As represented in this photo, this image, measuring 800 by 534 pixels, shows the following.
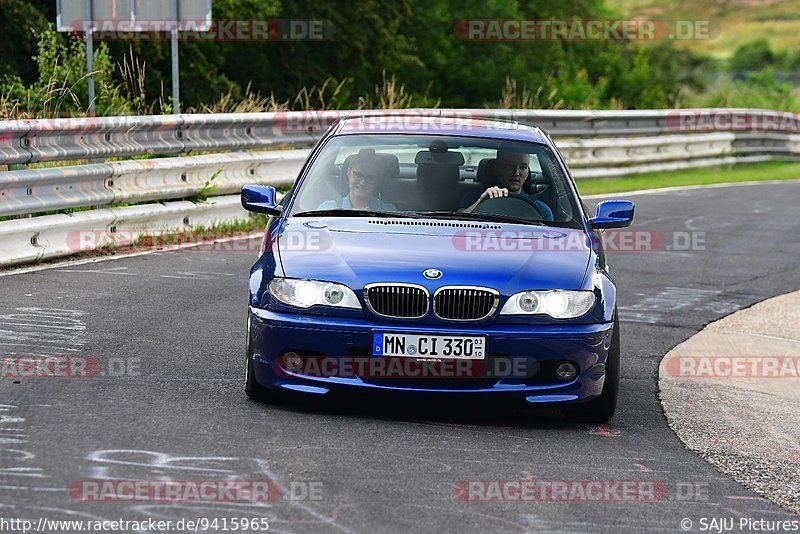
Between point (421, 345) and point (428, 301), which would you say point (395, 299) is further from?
point (421, 345)

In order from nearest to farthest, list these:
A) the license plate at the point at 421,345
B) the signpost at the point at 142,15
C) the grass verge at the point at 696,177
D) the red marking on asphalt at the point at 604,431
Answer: the license plate at the point at 421,345
the red marking on asphalt at the point at 604,431
the signpost at the point at 142,15
the grass verge at the point at 696,177

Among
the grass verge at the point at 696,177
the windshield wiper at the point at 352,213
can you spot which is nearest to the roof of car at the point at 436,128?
the windshield wiper at the point at 352,213

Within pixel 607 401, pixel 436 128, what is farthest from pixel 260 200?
pixel 607 401

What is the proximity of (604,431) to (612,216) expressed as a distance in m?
1.51

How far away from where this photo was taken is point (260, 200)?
8.22 metres

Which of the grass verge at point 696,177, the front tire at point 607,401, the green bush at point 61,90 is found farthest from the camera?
the grass verge at point 696,177

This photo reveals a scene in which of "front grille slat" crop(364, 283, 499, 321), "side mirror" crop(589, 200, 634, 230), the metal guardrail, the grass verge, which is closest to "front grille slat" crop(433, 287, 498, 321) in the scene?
"front grille slat" crop(364, 283, 499, 321)

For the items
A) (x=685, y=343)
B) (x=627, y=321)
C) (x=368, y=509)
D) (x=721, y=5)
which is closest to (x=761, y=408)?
(x=685, y=343)

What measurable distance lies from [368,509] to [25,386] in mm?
2586

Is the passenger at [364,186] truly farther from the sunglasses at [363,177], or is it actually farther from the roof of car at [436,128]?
the roof of car at [436,128]

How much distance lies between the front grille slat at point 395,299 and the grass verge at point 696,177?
48.0 ft

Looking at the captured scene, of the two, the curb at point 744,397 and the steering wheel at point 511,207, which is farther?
the steering wheel at point 511,207

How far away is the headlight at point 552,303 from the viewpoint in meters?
6.90

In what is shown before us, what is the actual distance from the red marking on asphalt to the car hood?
718 millimetres
